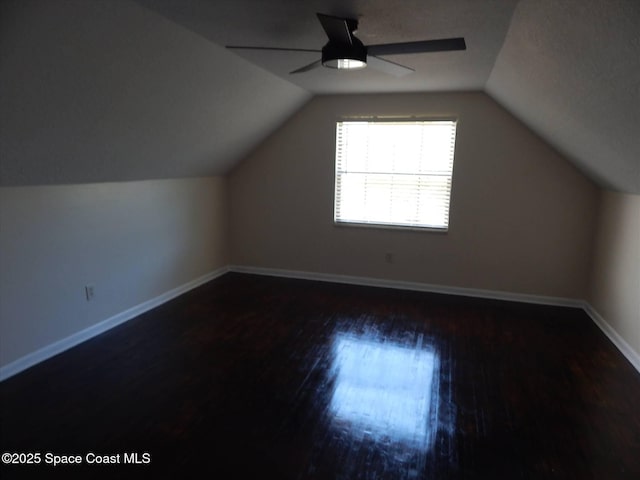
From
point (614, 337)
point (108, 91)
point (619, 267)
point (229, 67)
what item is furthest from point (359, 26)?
point (614, 337)

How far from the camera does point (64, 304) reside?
10.3ft

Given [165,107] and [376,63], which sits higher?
[376,63]

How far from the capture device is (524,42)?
240 cm

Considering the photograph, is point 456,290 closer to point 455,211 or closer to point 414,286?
point 414,286

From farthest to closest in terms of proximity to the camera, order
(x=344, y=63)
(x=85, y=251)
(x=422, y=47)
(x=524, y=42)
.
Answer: (x=85, y=251), (x=344, y=63), (x=524, y=42), (x=422, y=47)

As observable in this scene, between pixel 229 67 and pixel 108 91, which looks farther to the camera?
pixel 229 67

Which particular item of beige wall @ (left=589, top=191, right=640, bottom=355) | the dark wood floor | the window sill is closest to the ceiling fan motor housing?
the dark wood floor

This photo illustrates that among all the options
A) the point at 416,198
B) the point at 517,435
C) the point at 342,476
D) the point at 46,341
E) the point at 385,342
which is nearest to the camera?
the point at 342,476

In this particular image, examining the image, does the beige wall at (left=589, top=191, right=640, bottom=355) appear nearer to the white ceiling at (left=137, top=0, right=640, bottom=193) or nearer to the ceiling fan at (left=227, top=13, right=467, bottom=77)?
the white ceiling at (left=137, top=0, right=640, bottom=193)

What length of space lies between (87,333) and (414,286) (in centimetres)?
347

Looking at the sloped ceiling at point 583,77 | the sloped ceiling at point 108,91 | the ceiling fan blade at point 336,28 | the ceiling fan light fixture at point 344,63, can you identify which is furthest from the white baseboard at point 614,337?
the sloped ceiling at point 108,91

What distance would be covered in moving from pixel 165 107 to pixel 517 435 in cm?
321

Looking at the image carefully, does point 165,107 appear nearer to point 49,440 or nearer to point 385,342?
point 49,440

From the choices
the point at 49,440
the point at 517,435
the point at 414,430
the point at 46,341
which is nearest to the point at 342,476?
the point at 414,430
